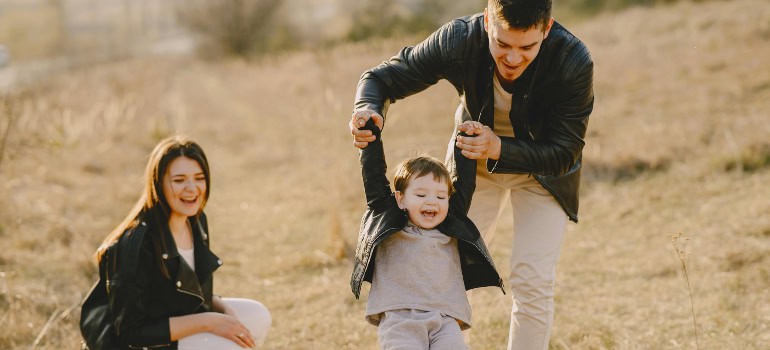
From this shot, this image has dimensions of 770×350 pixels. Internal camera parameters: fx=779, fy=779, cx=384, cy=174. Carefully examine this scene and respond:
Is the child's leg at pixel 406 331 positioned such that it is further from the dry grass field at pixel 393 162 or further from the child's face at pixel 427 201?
the dry grass field at pixel 393 162

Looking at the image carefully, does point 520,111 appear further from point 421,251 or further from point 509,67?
point 421,251

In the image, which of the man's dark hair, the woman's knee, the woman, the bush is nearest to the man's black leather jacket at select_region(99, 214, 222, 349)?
the woman

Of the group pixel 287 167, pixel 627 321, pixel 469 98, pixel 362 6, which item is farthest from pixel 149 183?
pixel 362 6

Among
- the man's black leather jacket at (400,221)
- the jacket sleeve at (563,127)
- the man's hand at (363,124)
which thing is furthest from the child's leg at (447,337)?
the man's hand at (363,124)

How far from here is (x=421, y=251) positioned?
123 inches

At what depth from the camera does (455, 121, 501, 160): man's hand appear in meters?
3.03

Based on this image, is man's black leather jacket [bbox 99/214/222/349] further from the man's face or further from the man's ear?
the man's ear

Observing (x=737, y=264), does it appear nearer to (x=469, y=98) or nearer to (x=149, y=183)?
(x=469, y=98)

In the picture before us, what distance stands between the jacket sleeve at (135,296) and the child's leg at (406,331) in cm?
110

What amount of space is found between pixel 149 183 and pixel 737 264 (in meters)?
3.99

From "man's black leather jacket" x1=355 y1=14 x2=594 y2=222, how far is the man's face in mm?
125

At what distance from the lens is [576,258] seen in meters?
6.21

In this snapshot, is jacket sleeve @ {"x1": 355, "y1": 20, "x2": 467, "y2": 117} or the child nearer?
the child

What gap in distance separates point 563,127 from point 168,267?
1870mm
